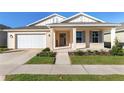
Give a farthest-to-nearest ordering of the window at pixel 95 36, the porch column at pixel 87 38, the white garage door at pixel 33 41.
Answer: the white garage door at pixel 33 41
the window at pixel 95 36
the porch column at pixel 87 38

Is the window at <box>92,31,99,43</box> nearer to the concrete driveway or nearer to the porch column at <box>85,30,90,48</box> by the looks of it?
the porch column at <box>85,30,90,48</box>

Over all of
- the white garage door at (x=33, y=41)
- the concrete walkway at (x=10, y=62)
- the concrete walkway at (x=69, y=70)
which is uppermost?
the white garage door at (x=33, y=41)

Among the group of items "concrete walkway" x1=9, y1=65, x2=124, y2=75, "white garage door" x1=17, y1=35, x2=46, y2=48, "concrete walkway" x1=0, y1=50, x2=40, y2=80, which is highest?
"white garage door" x1=17, y1=35, x2=46, y2=48

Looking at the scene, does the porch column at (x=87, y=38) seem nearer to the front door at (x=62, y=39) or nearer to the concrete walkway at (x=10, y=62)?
the front door at (x=62, y=39)

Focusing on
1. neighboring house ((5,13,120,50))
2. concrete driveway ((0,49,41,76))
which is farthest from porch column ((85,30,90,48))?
concrete driveway ((0,49,41,76))

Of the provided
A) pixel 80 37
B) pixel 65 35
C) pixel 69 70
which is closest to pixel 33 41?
pixel 65 35

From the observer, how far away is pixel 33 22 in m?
34.7

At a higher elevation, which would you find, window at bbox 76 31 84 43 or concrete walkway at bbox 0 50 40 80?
window at bbox 76 31 84 43

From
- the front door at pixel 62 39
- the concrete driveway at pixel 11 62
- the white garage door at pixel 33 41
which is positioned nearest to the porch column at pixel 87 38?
the front door at pixel 62 39

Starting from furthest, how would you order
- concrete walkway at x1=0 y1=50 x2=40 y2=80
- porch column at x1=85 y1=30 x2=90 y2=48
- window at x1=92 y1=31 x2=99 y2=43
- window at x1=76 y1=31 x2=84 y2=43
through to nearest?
window at x1=92 y1=31 x2=99 y2=43
window at x1=76 y1=31 x2=84 y2=43
porch column at x1=85 y1=30 x2=90 y2=48
concrete walkway at x1=0 y1=50 x2=40 y2=80

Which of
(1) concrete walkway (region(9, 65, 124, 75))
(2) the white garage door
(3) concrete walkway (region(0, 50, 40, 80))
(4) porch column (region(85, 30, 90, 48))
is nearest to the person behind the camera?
(1) concrete walkway (region(9, 65, 124, 75))
